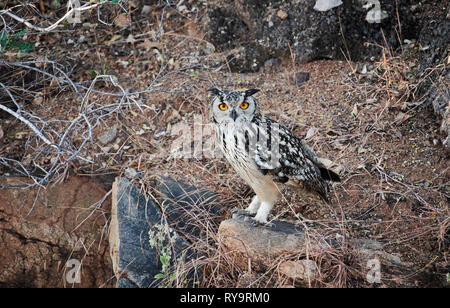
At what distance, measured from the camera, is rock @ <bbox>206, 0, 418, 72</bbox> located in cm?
449

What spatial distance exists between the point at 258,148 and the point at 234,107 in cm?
35

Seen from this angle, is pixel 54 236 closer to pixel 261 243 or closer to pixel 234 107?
pixel 261 243

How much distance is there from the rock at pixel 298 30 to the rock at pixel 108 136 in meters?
1.53

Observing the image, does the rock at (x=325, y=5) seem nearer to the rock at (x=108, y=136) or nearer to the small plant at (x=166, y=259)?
the rock at (x=108, y=136)

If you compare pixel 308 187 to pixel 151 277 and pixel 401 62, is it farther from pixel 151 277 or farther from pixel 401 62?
pixel 401 62

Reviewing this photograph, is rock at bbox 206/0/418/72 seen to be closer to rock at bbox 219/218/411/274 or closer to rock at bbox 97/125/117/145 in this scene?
rock at bbox 97/125/117/145

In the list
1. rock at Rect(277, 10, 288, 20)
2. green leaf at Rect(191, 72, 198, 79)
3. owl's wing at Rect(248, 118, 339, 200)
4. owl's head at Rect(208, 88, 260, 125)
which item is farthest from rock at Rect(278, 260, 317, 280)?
rock at Rect(277, 10, 288, 20)

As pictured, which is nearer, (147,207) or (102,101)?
(147,207)

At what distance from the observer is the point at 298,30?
183 inches

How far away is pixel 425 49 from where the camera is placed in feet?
13.7

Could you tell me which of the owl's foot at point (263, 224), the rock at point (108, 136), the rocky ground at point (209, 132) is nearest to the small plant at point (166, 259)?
the rocky ground at point (209, 132)

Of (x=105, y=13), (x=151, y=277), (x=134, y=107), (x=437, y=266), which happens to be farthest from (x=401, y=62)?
(x=105, y=13)

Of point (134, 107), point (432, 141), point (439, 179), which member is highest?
point (134, 107)

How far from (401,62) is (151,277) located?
3.23m
